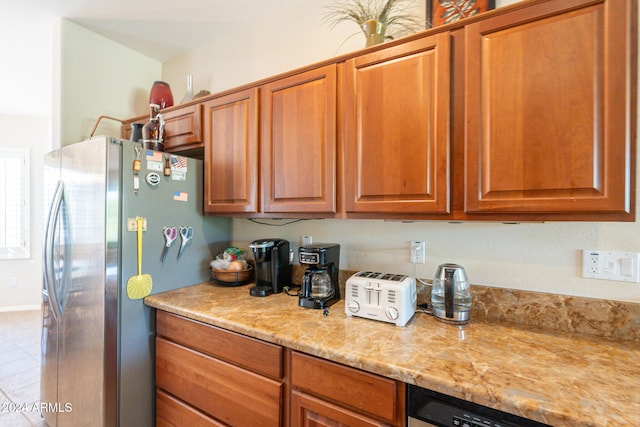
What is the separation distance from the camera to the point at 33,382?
2443 mm

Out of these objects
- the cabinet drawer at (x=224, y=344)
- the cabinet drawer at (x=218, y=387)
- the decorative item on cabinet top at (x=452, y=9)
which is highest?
the decorative item on cabinet top at (x=452, y=9)

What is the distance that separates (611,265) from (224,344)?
62.8 inches

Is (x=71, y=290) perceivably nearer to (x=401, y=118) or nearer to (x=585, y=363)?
(x=401, y=118)

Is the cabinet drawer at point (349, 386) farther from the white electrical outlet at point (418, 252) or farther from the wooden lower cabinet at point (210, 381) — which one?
the white electrical outlet at point (418, 252)

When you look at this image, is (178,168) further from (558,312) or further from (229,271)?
(558,312)

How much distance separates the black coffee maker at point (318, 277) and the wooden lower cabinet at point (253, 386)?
345 millimetres

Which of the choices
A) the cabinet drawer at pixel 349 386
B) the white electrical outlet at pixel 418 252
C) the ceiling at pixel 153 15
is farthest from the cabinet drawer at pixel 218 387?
the ceiling at pixel 153 15

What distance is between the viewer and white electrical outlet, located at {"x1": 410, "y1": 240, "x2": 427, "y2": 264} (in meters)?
1.52

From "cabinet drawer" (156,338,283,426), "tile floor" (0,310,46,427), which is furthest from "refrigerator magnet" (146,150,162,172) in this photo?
"tile floor" (0,310,46,427)

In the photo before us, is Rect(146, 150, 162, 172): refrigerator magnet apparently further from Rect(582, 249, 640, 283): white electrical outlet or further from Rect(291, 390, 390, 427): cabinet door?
Rect(582, 249, 640, 283): white electrical outlet

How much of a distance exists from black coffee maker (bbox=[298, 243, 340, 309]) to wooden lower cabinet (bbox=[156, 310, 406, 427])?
0.35 metres

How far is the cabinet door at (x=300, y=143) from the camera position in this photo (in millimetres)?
1415

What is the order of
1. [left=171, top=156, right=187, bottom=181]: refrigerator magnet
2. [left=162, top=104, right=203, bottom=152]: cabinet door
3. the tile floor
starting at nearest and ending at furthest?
[left=171, top=156, right=187, bottom=181]: refrigerator magnet → [left=162, top=104, right=203, bottom=152]: cabinet door → the tile floor

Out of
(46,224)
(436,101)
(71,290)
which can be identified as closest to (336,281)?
(436,101)
